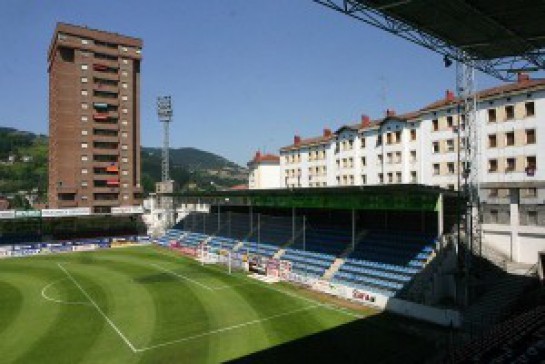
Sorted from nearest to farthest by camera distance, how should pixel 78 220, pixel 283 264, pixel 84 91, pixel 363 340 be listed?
pixel 363 340 < pixel 283 264 < pixel 78 220 < pixel 84 91

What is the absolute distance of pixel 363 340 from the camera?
26.8 m

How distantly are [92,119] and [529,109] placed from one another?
2789 inches

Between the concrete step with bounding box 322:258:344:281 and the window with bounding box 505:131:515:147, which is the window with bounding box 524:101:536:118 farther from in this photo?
the concrete step with bounding box 322:258:344:281

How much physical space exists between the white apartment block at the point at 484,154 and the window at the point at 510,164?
4.0 inches

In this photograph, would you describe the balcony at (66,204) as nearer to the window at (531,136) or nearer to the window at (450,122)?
the window at (450,122)

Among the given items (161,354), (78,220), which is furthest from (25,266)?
(161,354)

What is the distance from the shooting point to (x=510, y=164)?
44812 millimetres

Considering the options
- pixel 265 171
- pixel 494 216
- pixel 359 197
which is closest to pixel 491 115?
pixel 494 216

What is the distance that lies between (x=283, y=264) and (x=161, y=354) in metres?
20.4

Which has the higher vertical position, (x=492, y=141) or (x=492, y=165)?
(x=492, y=141)

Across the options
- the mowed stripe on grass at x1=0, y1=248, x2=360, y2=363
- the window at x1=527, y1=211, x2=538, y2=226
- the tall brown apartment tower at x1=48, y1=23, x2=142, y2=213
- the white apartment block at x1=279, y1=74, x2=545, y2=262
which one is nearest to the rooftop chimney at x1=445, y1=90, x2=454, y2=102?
the white apartment block at x1=279, y1=74, x2=545, y2=262

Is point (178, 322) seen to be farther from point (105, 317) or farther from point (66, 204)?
point (66, 204)

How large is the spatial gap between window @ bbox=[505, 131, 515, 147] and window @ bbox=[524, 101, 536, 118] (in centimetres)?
225

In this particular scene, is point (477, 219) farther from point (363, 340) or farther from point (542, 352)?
point (542, 352)
